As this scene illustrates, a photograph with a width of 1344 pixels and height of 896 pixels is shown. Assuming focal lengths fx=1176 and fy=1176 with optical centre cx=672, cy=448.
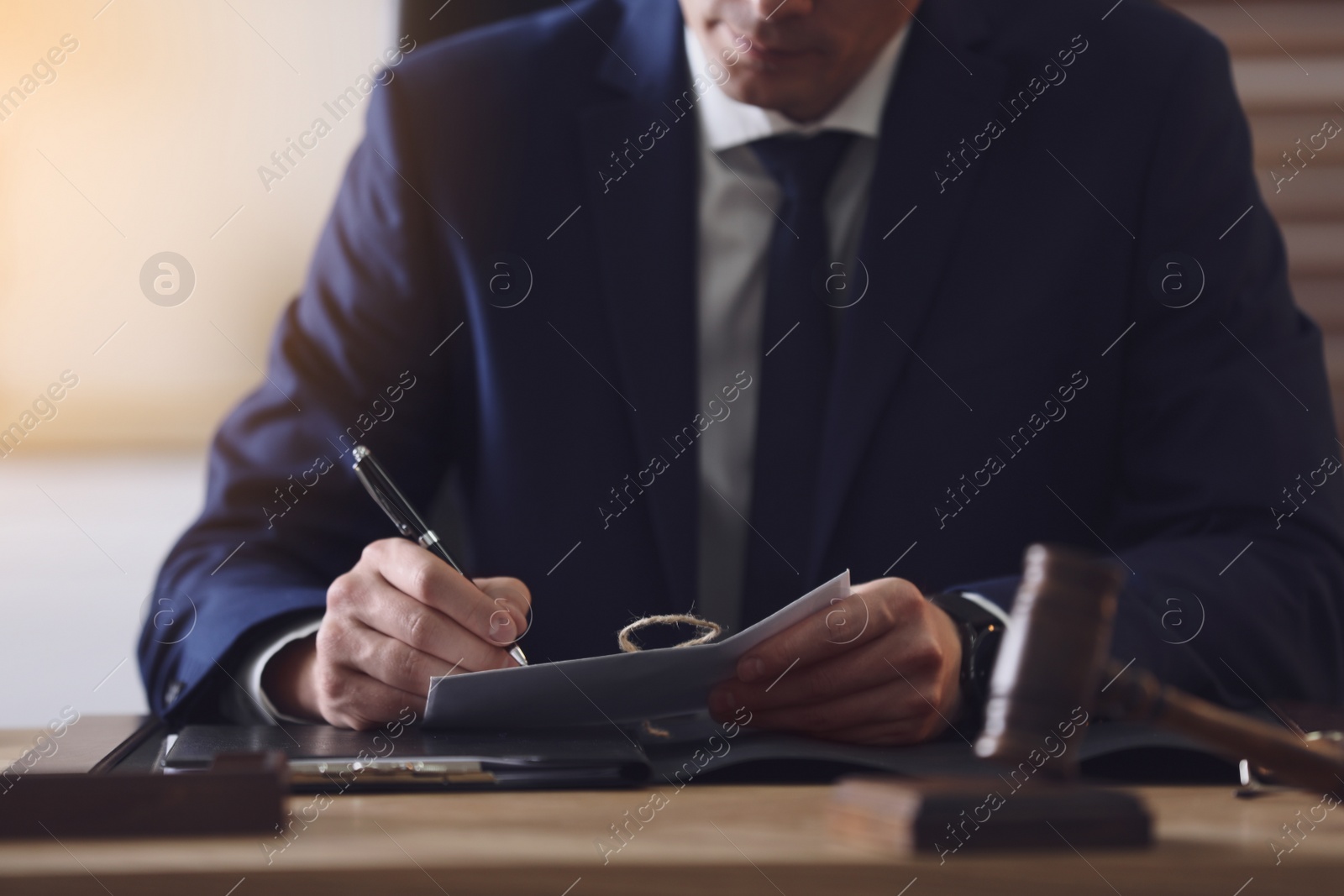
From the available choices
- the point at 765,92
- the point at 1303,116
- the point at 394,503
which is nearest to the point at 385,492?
the point at 394,503

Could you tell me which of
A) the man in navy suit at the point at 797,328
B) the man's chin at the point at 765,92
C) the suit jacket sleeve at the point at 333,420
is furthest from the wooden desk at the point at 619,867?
Answer: the man's chin at the point at 765,92

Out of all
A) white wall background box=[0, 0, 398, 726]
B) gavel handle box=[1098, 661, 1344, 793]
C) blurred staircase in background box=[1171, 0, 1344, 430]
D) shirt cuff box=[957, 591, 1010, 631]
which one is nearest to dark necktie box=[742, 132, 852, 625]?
shirt cuff box=[957, 591, 1010, 631]

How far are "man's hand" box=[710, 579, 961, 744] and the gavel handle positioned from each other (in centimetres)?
28

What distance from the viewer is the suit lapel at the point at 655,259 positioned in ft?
4.02

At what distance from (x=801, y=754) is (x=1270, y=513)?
0.68 m

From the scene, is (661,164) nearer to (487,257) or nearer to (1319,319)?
(487,257)

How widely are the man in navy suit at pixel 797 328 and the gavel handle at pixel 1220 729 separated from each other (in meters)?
0.64

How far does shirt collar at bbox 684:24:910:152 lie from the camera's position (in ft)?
4.21

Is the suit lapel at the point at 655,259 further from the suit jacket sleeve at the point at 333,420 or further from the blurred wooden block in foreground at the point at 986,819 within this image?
the blurred wooden block in foreground at the point at 986,819

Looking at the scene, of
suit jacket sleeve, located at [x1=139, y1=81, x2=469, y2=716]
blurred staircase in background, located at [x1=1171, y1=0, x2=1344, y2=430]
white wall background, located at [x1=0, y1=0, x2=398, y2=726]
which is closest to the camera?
suit jacket sleeve, located at [x1=139, y1=81, x2=469, y2=716]

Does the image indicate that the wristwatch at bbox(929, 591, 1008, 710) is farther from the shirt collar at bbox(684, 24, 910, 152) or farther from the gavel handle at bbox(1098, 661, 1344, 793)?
the shirt collar at bbox(684, 24, 910, 152)

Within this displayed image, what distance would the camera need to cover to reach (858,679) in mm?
787

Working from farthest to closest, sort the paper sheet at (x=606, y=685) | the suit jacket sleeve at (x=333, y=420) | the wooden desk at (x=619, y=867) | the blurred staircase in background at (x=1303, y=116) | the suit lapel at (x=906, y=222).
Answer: the blurred staircase in background at (x=1303, y=116), the suit lapel at (x=906, y=222), the suit jacket sleeve at (x=333, y=420), the paper sheet at (x=606, y=685), the wooden desk at (x=619, y=867)

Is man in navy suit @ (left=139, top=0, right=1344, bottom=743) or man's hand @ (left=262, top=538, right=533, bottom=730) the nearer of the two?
man's hand @ (left=262, top=538, right=533, bottom=730)
